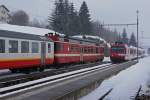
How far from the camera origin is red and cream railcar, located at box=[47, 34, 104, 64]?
1313 inches

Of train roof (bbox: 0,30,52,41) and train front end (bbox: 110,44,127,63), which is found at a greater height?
train roof (bbox: 0,30,52,41)

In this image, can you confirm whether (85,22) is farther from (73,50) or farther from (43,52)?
(43,52)

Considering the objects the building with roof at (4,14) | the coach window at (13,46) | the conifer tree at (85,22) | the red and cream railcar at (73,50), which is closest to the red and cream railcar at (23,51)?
the coach window at (13,46)

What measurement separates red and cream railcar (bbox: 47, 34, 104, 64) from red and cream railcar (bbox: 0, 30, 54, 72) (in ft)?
6.16

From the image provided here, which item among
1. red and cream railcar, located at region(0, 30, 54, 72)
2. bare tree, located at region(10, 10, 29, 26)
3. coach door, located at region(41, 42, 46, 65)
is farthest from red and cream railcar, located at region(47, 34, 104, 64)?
bare tree, located at region(10, 10, 29, 26)

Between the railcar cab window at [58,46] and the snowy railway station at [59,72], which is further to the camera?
the railcar cab window at [58,46]

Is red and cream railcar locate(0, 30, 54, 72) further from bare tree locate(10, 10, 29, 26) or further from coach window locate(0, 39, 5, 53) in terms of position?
bare tree locate(10, 10, 29, 26)

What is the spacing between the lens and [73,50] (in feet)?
126

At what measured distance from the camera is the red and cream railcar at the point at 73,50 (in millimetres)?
33338

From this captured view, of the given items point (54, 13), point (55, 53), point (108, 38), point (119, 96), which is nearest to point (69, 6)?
point (54, 13)

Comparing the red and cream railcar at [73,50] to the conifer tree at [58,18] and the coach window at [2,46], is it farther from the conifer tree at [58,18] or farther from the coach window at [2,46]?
the conifer tree at [58,18]

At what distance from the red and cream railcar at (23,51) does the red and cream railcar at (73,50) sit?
73.9 inches

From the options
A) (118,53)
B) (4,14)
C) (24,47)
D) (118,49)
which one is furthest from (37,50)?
(4,14)

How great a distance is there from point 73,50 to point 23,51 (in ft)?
45.7
